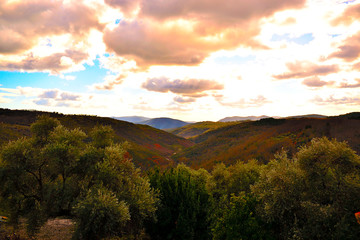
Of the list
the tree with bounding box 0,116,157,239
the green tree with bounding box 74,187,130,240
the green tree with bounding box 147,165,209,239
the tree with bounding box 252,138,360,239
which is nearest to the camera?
the green tree with bounding box 74,187,130,240

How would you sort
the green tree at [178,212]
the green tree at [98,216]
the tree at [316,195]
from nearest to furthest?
the green tree at [98,216], the tree at [316,195], the green tree at [178,212]

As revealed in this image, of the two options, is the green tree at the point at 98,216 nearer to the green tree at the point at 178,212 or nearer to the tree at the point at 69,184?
the tree at the point at 69,184

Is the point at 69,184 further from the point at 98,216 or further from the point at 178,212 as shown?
the point at 178,212

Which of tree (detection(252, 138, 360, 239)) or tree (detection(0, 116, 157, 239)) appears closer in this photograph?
tree (detection(0, 116, 157, 239))

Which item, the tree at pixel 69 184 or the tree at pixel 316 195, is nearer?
the tree at pixel 69 184

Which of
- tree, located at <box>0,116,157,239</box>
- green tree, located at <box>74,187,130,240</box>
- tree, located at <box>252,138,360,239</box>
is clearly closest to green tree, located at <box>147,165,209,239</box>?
tree, located at <box>0,116,157,239</box>

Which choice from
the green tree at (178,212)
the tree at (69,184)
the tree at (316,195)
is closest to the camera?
the tree at (69,184)

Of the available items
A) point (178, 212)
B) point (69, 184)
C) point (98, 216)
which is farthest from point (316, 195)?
point (69, 184)

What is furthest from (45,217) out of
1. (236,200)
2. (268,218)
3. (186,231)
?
(268,218)

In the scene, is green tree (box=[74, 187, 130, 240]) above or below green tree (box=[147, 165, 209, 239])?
above

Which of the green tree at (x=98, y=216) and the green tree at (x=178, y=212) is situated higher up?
the green tree at (x=98, y=216)

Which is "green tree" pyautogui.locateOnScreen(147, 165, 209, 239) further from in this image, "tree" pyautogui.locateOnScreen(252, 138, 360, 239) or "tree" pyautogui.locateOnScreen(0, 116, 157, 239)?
"tree" pyautogui.locateOnScreen(252, 138, 360, 239)

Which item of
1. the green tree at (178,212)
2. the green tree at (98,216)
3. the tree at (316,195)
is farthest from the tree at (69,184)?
the tree at (316,195)

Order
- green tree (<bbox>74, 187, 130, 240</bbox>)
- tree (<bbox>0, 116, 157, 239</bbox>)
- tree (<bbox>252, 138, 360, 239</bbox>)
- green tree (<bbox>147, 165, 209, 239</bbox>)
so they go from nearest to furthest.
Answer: green tree (<bbox>74, 187, 130, 240</bbox>), tree (<bbox>0, 116, 157, 239</bbox>), tree (<bbox>252, 138, 360, 239</bbox>), green tree (<bbox>147, 165, 209, 239</bbox>)
